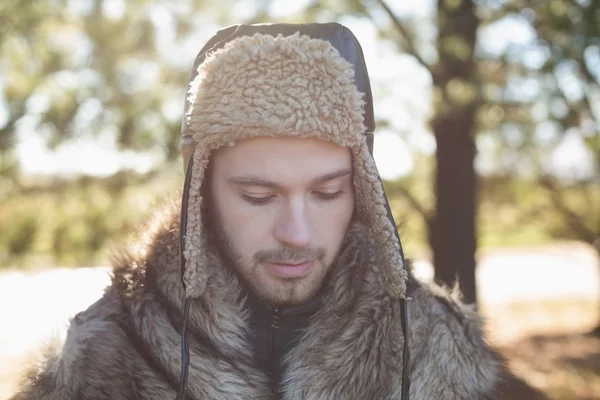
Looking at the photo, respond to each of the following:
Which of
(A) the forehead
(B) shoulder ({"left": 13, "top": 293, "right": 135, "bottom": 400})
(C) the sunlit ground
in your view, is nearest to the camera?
(B) shoulder ({"left": 13, "top": 293, "right": 135, "bottom": 400})

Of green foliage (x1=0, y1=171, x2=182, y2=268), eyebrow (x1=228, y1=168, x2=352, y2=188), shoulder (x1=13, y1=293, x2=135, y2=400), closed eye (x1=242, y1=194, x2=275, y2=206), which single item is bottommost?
shoulder (x1=13, y1=293, x2=135, y2=400)

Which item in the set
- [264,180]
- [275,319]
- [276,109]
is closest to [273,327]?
[275,319]

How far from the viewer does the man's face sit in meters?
1.67

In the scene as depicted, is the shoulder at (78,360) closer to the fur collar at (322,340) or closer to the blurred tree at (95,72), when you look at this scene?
the fur collar at (322,340)

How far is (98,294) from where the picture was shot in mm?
1798

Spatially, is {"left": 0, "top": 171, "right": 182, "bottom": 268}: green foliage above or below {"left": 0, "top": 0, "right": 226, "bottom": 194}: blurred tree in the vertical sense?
below

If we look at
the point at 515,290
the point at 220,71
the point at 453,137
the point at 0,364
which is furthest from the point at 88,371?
the point at 515,290

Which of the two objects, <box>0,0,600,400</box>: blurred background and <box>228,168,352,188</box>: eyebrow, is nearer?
<box>228,168,352,188</box>: eyebrow

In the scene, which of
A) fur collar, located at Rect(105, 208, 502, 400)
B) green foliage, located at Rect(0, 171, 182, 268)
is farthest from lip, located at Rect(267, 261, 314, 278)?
green foliage, located at Rect(0, 171, 182, 268)

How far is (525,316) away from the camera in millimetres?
7871

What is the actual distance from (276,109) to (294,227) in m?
0.32

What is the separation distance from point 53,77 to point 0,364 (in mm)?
2680

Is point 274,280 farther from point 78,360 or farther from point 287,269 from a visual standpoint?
point 78,360

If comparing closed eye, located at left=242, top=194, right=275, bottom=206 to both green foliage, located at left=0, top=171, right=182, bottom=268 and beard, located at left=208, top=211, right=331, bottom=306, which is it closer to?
beard, located at left=208, top=211, right=331, bottom=306
